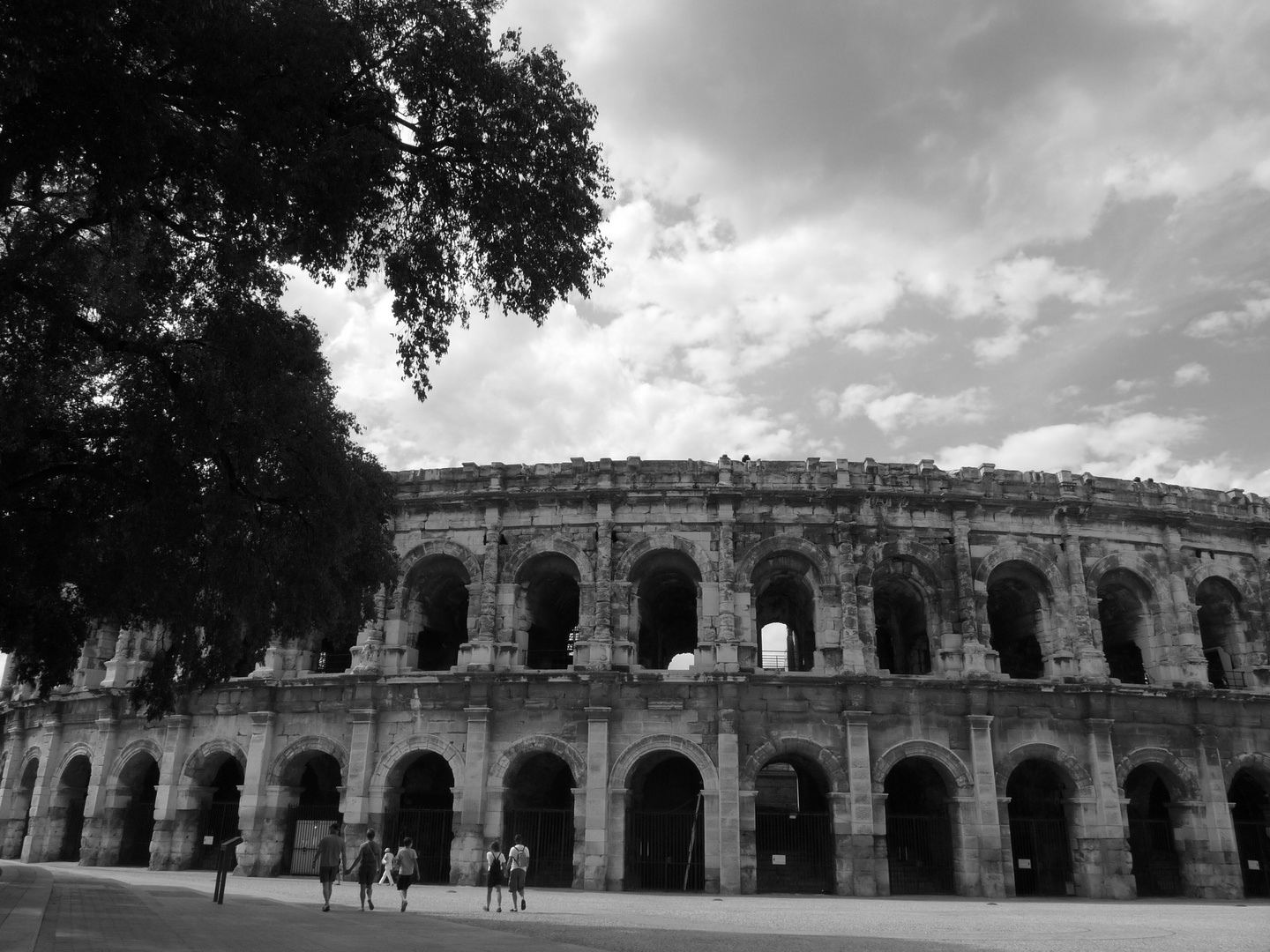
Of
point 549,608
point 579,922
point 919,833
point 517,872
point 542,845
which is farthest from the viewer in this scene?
point 549,608

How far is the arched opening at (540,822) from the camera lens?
821 inches

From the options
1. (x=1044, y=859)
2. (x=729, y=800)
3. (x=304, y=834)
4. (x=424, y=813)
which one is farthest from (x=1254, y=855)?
(x=304, y=834)

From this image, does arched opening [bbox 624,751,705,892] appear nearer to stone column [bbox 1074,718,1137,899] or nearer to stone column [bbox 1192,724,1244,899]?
stone column [bbox 1074,718,1137,899]

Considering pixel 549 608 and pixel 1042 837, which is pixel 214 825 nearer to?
pixel 549 608

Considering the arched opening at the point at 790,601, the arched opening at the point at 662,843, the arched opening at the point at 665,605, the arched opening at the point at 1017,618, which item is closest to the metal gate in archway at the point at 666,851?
the arched opening at the point at 662,843

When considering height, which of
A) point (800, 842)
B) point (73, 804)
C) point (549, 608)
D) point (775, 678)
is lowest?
point (800, 842)

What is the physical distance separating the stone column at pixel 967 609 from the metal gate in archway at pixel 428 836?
1214 cm

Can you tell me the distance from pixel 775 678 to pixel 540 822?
6.42 meters

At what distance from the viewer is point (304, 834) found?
22.5 metres

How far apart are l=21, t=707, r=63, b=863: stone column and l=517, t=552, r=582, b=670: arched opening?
42.0 feet

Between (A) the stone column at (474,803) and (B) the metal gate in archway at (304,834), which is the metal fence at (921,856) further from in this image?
(B) the metal gate in archway at (304,834)

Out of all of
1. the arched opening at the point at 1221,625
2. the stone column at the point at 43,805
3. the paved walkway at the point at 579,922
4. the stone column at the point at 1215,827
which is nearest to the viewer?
the paved walkway at the point at 579,922

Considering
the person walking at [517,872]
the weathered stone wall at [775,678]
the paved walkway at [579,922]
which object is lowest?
the paved walkway at [579,922]

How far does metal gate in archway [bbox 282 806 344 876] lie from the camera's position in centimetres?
2180
